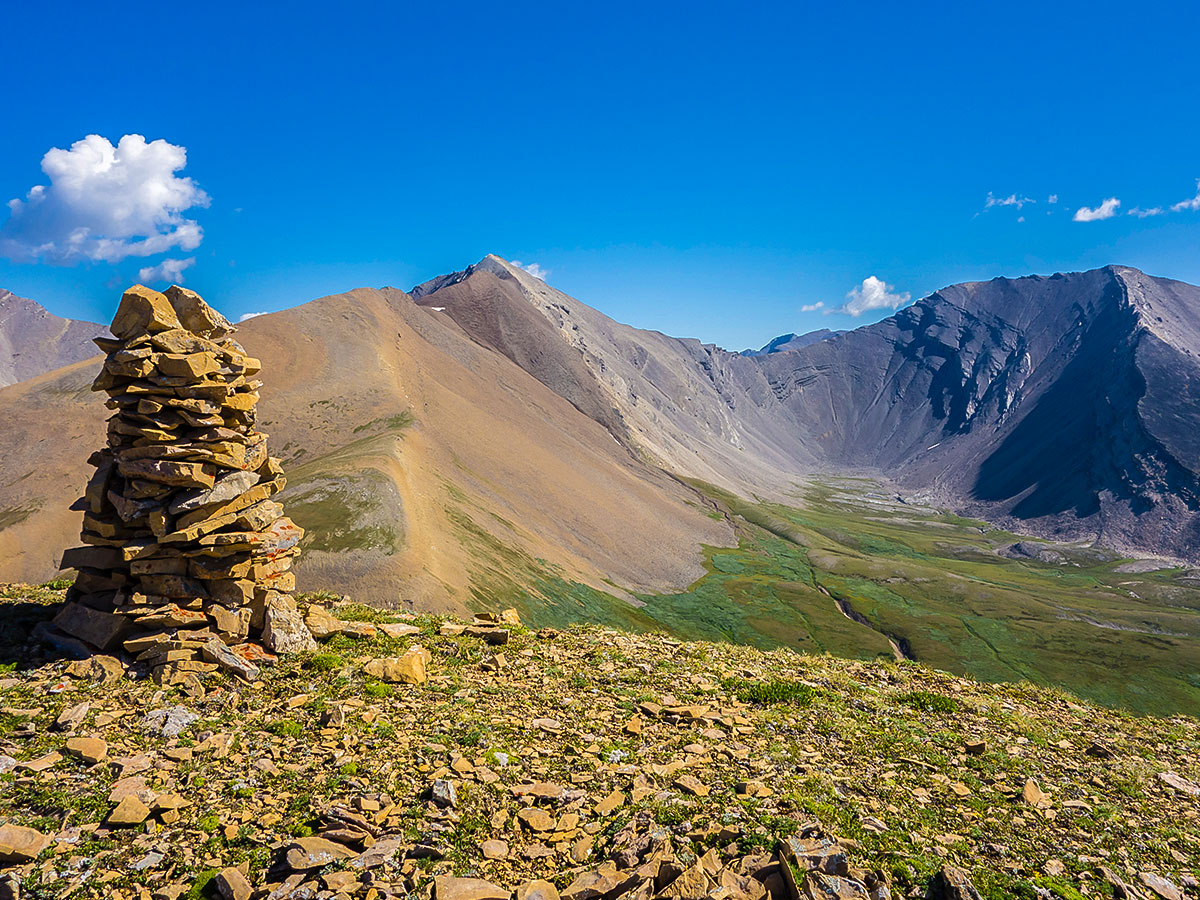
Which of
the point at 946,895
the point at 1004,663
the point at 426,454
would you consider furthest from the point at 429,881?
the point at 1004,663

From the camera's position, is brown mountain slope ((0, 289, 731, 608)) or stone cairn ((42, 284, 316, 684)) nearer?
stone cairn ((42, 284, 316, 684))

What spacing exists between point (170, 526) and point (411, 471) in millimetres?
A: 63051

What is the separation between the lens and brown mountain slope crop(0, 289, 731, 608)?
188 ft

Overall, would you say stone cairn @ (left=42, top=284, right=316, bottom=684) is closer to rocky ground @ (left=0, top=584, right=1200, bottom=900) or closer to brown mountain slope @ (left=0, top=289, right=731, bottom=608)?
rocky ground @ (left=0, top=584, right=1200, bottom=900)

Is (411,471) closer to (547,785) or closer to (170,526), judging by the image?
(170,526)

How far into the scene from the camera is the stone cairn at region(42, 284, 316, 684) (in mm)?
13461

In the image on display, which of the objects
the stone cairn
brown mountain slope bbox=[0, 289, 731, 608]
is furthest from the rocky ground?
brown mountain slope bbox=[0, 289, 731, 608]

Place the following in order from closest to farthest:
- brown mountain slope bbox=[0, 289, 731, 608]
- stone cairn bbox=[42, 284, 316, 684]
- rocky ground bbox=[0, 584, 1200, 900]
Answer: rocky ground bbox=[0, 584, 1200, 900], stone cairn bbox=[42, 284, 316, 684], brown mountain slope bbox=[0, 289, 731, 608]

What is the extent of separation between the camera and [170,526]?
45.3ft

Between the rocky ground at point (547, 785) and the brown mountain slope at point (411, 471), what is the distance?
3914 centimetres

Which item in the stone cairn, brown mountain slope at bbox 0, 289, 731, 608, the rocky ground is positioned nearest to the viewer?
the rocky ground

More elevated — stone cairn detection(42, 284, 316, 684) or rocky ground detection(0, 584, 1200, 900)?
stone cairn detection(42, 284, 316, 684)

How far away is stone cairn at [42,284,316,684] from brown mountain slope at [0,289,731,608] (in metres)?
36.9

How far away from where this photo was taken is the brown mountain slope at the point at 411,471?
188 ft
